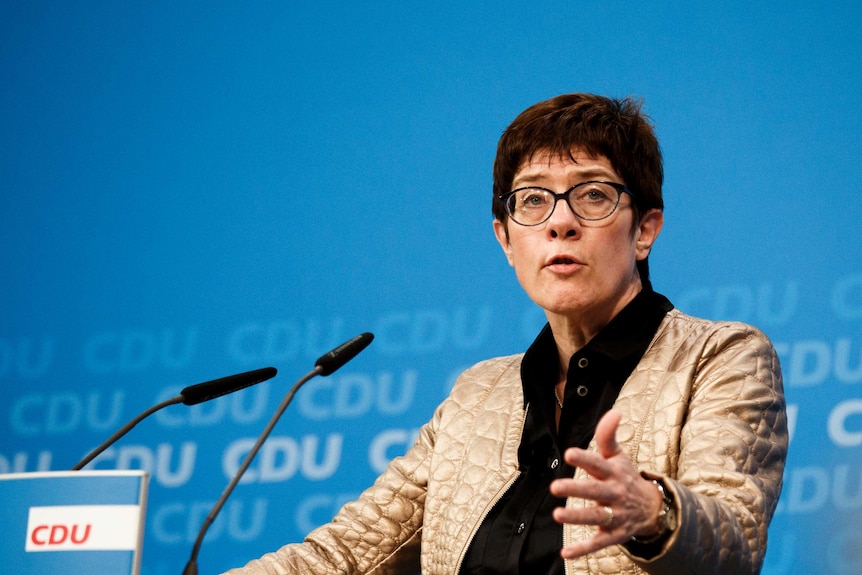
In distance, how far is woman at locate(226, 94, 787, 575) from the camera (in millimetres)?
1506

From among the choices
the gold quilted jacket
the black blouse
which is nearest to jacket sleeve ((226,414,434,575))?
the gold quilted jacket

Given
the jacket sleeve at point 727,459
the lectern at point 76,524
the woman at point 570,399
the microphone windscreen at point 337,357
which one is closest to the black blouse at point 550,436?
the woman at point 570,399

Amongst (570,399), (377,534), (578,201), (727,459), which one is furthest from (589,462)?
(377,534)

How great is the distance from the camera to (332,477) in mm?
2613

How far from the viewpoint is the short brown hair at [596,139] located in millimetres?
1761

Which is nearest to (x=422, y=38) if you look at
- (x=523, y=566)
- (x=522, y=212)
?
(x=522, y=212)

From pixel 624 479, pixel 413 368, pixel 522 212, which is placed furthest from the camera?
pixel 413 368

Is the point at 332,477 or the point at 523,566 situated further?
the point at 332,477

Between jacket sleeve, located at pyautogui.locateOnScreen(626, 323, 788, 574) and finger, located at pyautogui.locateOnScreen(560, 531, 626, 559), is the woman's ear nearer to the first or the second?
jacket sleeve, located at pyautogui.locateOnScreen(626, 323, 788, 574)

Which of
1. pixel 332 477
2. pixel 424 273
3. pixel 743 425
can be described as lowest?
pixel 743 425

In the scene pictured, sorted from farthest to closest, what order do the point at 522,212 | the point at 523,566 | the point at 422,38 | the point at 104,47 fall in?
the point at 104,47 → the point at 422,38 → the point at 522,212 → the point at 523,566

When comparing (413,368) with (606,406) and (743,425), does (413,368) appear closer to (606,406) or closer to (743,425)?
(606,406)

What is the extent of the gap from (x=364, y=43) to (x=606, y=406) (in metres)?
1.56

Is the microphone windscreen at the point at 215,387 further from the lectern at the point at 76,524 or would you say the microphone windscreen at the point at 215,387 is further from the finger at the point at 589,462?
the finger at the point at 589,462
